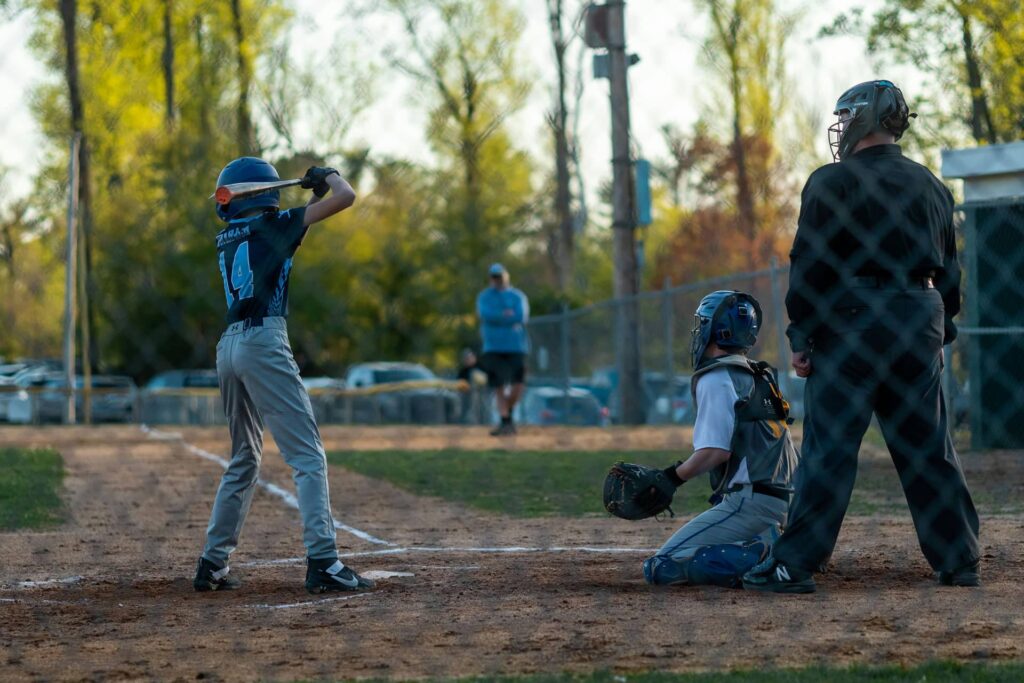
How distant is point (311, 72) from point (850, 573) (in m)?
3.62

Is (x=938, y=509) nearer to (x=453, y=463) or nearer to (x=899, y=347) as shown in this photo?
(x=899, y=347)

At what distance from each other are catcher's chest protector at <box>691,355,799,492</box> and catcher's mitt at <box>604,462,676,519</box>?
0.30 metres

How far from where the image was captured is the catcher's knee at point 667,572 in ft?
18.9

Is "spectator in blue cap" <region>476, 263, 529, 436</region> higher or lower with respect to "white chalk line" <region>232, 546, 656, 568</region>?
higher

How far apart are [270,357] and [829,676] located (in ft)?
9.27

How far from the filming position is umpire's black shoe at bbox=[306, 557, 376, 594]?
18.7 feet

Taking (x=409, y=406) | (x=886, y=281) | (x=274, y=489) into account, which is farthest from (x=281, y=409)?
(x=409, y=406)

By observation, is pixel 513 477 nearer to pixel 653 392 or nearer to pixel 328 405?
pixel 653 392

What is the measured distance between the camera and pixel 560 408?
2364 cm

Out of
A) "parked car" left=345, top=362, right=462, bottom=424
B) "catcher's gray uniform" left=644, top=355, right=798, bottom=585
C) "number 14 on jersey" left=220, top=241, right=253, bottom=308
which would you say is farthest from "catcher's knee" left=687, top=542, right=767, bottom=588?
"parked car" left=345, top=362, right=462, bottom=424

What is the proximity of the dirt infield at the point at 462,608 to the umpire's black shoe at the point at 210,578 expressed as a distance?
9 centimetres

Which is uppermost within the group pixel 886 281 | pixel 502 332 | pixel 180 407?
pixel 502 332

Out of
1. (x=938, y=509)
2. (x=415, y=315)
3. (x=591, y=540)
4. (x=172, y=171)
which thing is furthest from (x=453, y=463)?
(x=415, y=315)

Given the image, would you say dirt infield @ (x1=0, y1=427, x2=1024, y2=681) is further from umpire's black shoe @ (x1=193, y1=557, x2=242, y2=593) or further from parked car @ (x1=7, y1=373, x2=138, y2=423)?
parked car @ (x1=7, y1=373, x2=138, y2=423)
